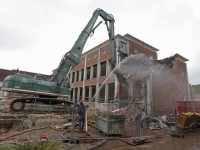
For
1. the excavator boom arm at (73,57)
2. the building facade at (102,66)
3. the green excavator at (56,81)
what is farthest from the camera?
the building facade at (102,66)

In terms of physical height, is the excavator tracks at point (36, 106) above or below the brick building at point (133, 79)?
below

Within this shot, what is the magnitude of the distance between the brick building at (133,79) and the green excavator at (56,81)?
→ 5.85m

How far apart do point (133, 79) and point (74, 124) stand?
13.1 m

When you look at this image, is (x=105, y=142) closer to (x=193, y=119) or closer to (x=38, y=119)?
(x=38, y=119)

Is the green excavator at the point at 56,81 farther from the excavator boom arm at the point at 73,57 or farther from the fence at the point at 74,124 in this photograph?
the fence at the point at 74,124

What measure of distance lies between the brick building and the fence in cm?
559

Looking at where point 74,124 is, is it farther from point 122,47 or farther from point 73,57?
point 122,47

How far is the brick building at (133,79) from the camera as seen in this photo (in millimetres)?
18641

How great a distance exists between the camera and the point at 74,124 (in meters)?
6.50

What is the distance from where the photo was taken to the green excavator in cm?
927

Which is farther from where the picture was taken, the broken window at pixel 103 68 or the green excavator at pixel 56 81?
the broken window at pixel 103 68

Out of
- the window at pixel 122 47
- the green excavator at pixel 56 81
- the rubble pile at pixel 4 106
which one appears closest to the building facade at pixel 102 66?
the window at pixel 122 47

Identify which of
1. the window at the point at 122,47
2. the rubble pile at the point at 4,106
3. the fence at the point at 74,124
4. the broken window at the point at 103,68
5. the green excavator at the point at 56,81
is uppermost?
the window at the point at 122,47

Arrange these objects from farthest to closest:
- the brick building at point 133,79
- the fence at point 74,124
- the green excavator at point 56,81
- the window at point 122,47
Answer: the window at point 122,47
the brick building at point 133,79
the green excavator at point 56,81
the fence at point 74,124
